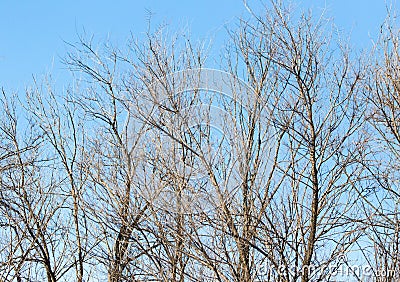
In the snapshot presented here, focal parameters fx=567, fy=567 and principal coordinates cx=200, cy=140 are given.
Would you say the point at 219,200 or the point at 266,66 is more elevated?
the point at 266,66

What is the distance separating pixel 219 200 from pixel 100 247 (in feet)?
10.1

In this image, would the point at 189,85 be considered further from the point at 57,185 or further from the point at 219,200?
the point at 57,185

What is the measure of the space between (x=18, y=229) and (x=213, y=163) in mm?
4056

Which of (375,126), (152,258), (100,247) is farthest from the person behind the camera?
(100,247)

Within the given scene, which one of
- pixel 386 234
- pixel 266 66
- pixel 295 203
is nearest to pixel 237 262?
pixel 295 203

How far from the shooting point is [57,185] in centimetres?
852

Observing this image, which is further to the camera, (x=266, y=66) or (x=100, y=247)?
(x=100, y=247)

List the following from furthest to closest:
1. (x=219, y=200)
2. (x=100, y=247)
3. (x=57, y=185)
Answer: (x=57, y=185), (x=100, y=247), (x=219, y=200)

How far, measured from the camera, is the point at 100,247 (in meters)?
7.79

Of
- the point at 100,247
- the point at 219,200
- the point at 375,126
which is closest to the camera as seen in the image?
the point at 219,200

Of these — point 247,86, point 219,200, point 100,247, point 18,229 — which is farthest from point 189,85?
point 18,229

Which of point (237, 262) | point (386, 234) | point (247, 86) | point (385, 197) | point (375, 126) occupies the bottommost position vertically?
point (237, 262)

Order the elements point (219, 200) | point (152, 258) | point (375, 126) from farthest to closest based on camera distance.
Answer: point (152, 258) < point (375, 126) < point (219, 200)

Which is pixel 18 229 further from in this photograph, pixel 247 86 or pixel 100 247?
pixel 247 86
